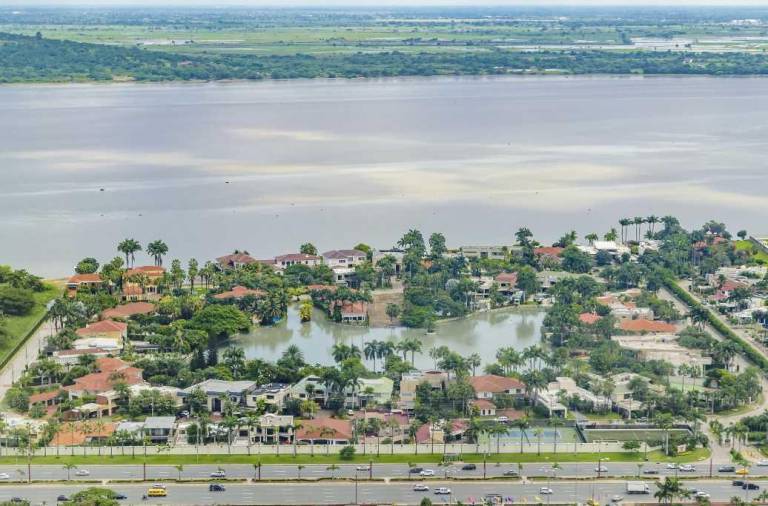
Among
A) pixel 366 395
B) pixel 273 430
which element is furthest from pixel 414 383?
pixel 273 430

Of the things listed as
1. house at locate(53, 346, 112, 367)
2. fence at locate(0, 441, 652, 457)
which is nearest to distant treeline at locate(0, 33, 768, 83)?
house at locate(53, 346, 112, 367)

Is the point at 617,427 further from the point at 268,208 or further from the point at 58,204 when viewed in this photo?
the point at 58,204

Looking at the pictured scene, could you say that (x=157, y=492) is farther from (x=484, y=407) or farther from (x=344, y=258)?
(x=344, y=258)

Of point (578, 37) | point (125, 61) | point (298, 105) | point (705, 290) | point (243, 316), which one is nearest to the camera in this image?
point (243, 316)

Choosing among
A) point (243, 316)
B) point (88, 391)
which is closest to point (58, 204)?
point (243, 316)

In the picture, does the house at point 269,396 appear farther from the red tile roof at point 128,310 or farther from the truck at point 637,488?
the truck at point 637,488

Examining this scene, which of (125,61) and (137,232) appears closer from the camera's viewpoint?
(137,232)

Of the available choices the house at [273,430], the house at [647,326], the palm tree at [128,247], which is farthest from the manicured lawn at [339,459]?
the palm tree at [128,247]

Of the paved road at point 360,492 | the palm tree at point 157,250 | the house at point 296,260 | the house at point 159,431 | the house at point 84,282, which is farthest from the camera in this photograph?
the house at point 296,260
